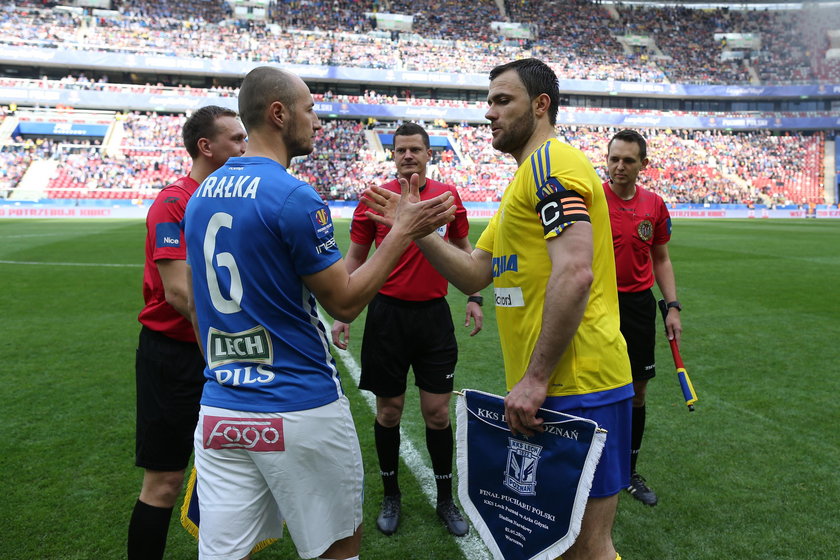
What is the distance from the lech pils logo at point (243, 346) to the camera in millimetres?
2043

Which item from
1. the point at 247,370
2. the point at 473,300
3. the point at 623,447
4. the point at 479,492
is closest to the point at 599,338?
the point at 623,447

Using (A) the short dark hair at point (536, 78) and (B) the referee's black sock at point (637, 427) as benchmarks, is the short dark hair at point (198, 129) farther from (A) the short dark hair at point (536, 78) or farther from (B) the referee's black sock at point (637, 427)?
(B) the referee's black sock at point (637, 427)

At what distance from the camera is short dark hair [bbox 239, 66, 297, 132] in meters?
2.09

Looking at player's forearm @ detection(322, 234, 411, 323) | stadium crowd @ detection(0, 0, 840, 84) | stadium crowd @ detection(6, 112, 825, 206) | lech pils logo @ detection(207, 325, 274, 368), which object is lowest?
lech pils logo @ detection(207, 325, 274, 368)

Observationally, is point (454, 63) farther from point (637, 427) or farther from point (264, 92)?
point (264, 92)

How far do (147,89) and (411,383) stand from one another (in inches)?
1846

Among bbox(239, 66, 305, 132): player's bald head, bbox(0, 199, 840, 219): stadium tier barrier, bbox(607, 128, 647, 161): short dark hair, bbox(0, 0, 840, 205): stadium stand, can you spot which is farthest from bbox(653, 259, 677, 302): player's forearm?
bbox(0, 0, 840, 205): stadium stand

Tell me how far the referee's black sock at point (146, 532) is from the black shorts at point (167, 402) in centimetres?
20

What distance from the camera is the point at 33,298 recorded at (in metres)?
10.6

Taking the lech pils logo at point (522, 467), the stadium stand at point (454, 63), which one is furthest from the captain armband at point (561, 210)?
the stadium stand at point (454, 63)

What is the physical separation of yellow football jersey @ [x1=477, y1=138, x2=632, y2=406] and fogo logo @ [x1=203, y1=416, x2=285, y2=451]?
1003mm

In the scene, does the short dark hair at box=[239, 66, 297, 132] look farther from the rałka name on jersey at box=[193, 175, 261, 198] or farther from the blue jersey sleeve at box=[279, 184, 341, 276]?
the blue jersey sleeve at box=[279, 184, 341, 276]

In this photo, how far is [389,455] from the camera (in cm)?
385

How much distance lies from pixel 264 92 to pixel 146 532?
211 cm
